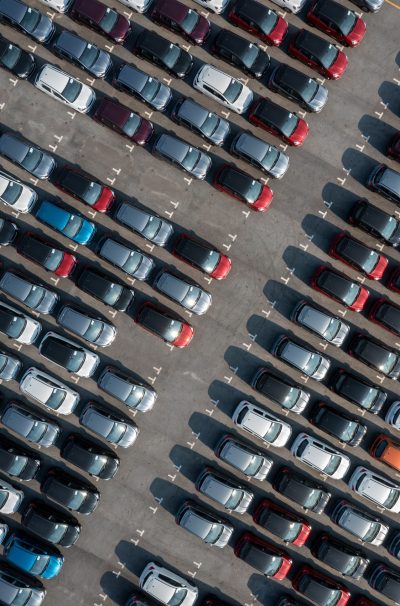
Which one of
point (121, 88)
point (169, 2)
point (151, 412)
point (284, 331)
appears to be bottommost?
point (151, 412)

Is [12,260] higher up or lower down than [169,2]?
lower down

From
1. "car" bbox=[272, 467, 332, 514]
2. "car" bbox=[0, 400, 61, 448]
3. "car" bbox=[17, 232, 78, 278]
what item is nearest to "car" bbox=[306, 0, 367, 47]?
"car" bbox=[17, 232, 78, 278]

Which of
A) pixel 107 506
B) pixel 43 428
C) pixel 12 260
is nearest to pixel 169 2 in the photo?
pixel 12 260

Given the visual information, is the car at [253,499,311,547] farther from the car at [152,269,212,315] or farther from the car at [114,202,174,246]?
the car at [114,202,174,246]

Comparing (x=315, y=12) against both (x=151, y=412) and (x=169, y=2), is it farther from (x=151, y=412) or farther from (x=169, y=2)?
(x=151, y=412)

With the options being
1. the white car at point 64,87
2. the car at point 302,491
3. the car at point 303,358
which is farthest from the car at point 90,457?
the white car at point 64,87

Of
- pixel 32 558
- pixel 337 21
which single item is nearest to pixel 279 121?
pixel 337 21
